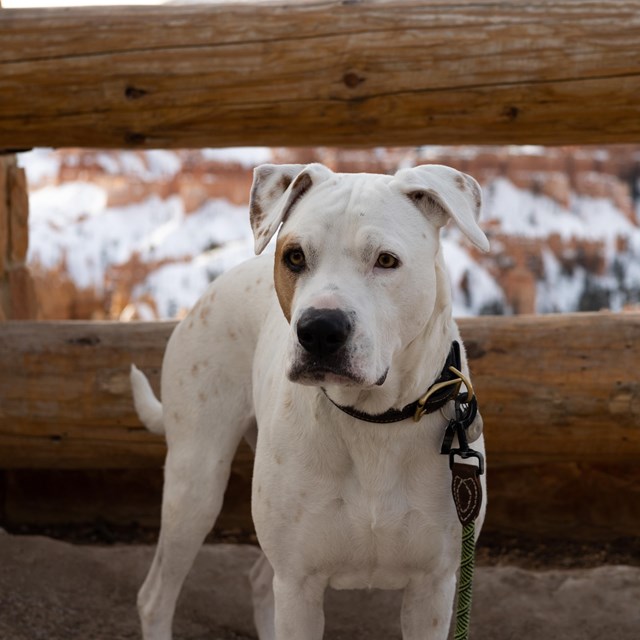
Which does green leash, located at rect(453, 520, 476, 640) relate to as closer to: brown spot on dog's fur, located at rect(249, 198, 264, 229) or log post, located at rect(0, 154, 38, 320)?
brown spot on dog's fur, located at rect(249, 198, 264, 229)

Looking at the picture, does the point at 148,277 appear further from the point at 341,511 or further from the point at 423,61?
the point at 341,511

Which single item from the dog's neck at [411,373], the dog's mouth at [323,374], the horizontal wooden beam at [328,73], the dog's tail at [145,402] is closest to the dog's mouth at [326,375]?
the dog's mouth at [323,374]

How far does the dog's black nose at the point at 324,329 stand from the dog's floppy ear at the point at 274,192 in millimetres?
352

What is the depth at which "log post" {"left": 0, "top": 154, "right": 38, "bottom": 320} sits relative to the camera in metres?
4.34

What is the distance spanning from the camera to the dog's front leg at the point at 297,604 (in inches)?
91.4

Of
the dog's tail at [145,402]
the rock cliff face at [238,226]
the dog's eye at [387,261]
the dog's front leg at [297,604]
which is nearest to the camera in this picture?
the dog's eye at [387,261]

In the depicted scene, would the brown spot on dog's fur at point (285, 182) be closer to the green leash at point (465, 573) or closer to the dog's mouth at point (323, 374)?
the dog's mouth at point (323, 374)

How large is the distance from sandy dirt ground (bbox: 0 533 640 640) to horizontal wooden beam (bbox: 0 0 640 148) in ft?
5.06

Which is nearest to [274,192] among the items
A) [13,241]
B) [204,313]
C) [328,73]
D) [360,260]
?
[360,260]

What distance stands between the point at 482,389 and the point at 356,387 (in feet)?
5.36

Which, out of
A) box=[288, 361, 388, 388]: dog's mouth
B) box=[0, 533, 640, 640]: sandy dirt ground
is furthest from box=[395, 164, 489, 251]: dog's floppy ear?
box=[0, 533, 640, 640]: sandy dirt ground

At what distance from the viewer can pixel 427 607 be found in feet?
7.79

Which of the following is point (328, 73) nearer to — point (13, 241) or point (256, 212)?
point (256, 212)

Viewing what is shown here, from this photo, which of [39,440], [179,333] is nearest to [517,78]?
[179,333]
